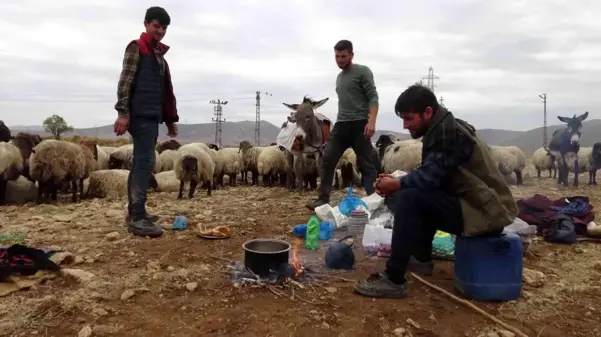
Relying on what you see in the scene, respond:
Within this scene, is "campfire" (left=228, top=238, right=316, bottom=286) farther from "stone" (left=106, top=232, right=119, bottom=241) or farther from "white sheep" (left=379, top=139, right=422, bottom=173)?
"white sheep" (left=379, top=139, right=422, bottom=173)

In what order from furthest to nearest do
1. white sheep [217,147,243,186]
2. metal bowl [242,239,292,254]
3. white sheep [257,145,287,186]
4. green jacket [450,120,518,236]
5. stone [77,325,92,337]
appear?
white sheep [217,147,243,186]
white sheep [257,145,287,186]
metal bowl [242,239,292,254]
green jacket [450,120,518,236]
stone [77,325,92,337]

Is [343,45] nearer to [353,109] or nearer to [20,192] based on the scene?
[353,109]

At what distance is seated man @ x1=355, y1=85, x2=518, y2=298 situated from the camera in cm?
307

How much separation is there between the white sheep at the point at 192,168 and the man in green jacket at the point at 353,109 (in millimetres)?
3860

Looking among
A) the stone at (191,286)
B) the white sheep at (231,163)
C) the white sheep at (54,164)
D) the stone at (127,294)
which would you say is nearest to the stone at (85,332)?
the stone at (127,294)

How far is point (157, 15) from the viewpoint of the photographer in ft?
15.9

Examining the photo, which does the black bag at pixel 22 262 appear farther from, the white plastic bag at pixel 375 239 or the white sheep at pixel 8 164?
the white sheep at pixel 8 164

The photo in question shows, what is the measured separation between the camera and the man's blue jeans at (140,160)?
502 centimetres

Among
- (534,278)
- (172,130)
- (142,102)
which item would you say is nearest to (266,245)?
(534,278)

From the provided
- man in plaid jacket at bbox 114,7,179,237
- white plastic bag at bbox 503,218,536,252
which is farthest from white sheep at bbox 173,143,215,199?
white plastic bag at bbox 503,218,536,252

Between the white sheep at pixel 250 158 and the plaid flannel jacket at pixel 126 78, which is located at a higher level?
the plaid flannel jacket at pixel 126 78

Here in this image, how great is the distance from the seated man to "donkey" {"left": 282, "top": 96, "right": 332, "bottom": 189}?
6157 millimetres

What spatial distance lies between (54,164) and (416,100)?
25.3 ft

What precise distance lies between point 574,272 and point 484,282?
4.65 ft
